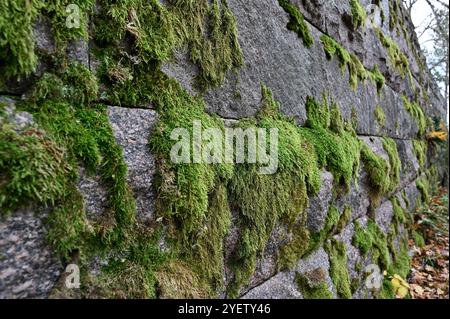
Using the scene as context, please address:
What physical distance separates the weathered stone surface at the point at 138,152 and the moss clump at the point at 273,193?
494 millimetres

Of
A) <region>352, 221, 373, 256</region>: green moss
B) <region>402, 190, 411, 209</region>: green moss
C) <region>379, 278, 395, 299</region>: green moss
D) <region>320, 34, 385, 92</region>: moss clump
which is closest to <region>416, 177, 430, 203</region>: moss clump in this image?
<region>402, 190, 411, 209</region>: green moss

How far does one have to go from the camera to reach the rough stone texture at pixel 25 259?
0.86 meters

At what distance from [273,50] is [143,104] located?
3.80 feet

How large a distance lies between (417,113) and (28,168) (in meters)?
7.30

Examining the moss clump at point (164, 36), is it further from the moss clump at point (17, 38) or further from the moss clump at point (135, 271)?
the moss clump at point (135, 271)

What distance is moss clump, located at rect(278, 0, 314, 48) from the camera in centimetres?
230

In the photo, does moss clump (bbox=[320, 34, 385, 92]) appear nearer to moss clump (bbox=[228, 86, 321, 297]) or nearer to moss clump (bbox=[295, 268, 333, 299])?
moss clump (bbox=[228, 86, 321, 297])

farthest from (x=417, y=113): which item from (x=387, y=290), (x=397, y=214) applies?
(x=387, y=290)

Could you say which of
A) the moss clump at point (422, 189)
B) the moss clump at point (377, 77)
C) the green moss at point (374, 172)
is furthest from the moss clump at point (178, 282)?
the moss clump at point (422, 189)

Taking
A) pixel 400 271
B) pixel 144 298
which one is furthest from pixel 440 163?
pixel 144 298

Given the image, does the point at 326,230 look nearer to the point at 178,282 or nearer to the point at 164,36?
the point at 178,282

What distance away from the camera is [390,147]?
4172 mm

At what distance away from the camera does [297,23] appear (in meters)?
2.38
